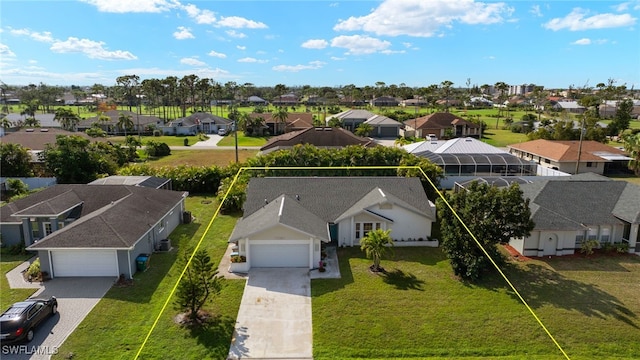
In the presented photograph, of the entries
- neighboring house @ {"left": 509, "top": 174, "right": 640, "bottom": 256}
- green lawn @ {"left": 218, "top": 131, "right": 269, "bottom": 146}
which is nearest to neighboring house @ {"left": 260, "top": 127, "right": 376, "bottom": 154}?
green lawn @ {"left": 218, "top": 131, "right": 269, "bottom": 146}

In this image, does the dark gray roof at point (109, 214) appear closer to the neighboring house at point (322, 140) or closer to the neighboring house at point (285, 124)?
the neighboring house at point (322, 140)

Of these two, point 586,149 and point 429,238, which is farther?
point 586,149

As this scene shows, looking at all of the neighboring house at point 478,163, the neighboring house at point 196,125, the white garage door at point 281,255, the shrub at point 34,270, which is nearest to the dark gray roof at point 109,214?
the shrub at point 34,270

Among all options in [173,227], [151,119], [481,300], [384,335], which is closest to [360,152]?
[173,227]

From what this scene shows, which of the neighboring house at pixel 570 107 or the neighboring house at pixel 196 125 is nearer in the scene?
the neighboring house at pixel 196 125

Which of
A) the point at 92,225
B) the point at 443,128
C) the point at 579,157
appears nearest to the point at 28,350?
the point at 92,225

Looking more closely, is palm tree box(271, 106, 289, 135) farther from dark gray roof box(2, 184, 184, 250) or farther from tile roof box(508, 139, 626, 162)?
dark gray roof box(2, 184, 184, 250)

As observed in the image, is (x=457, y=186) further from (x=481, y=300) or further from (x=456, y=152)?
(x=481, y=300)
